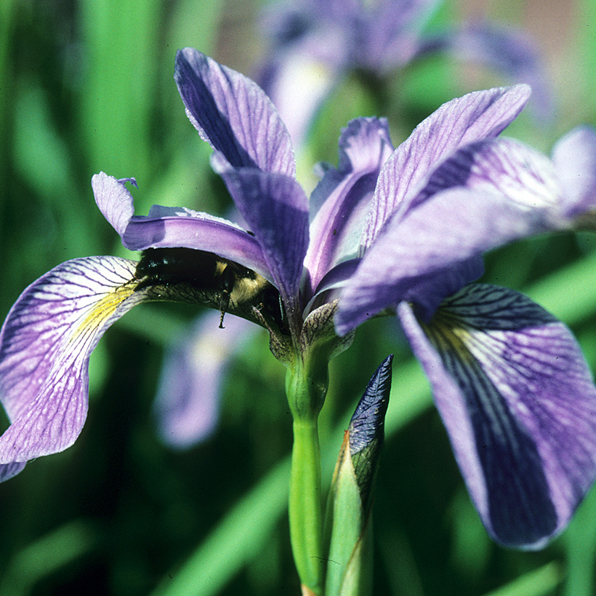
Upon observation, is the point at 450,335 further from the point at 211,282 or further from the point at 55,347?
the point at 55,347

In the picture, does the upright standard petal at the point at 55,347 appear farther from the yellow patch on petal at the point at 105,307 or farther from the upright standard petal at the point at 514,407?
the upright standard petal at the point at 514,407

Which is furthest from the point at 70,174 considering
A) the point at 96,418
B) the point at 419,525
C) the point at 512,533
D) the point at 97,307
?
the point at 512,533

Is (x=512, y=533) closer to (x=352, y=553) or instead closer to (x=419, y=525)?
(x=352, y=553)

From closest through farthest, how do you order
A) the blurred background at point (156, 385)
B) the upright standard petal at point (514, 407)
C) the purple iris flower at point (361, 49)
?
the upright standard petal at point (514, 407), the blurred background at point (156, 385), the purple iris flower at point (361, 49)

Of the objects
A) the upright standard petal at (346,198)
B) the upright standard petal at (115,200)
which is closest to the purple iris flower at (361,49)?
the upright standard petal at (346,198)

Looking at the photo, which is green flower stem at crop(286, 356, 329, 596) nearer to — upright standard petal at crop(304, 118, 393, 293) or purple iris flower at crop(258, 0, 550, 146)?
upright standard petal at crop(304, 118, 393, 293)
